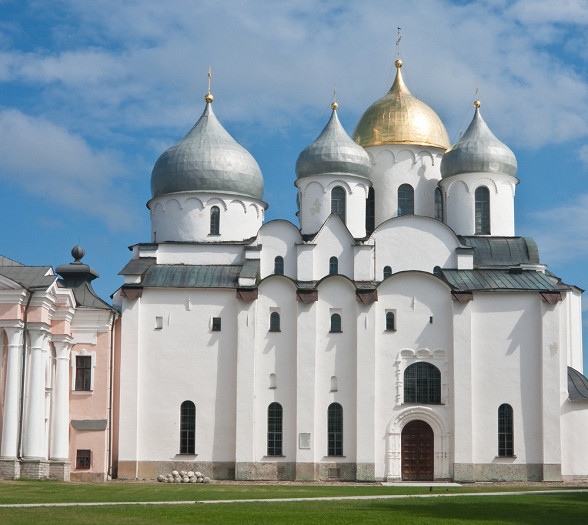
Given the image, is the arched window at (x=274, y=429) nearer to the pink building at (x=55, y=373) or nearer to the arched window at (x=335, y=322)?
the arched window at (x=335, y=322)

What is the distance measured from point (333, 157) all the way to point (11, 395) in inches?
697

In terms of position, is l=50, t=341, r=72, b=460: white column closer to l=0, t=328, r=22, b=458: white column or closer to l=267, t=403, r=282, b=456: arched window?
l=0, t=328, r=22, b=458: white column

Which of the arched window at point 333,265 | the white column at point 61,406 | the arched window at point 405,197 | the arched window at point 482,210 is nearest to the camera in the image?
the white column at point 61,406

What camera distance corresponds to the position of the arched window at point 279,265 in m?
45.4

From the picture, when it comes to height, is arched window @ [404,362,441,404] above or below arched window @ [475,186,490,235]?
below

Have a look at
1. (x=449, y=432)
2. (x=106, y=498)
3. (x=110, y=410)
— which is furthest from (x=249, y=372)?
(x=106, y=498)

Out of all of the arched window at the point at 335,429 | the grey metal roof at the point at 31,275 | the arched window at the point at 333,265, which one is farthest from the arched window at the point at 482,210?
the grey metal roof at the point at 31,275

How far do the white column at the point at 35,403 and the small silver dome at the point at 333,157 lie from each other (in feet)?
48.8

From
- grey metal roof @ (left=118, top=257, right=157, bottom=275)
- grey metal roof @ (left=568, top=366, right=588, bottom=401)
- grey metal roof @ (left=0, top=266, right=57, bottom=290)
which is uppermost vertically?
grey metal roof @ (left=118, top=257, right=157, bottom=275)

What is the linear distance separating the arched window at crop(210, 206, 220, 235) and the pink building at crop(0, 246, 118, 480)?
561cm

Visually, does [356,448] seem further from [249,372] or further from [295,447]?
[249,372]

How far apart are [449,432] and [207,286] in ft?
37.5

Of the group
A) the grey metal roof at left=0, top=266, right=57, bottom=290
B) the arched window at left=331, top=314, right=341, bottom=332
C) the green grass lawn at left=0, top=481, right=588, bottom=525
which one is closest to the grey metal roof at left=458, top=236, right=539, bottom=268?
the arched window at left=331, top=314, right=341, bottom=332

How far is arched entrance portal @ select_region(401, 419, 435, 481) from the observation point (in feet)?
141
